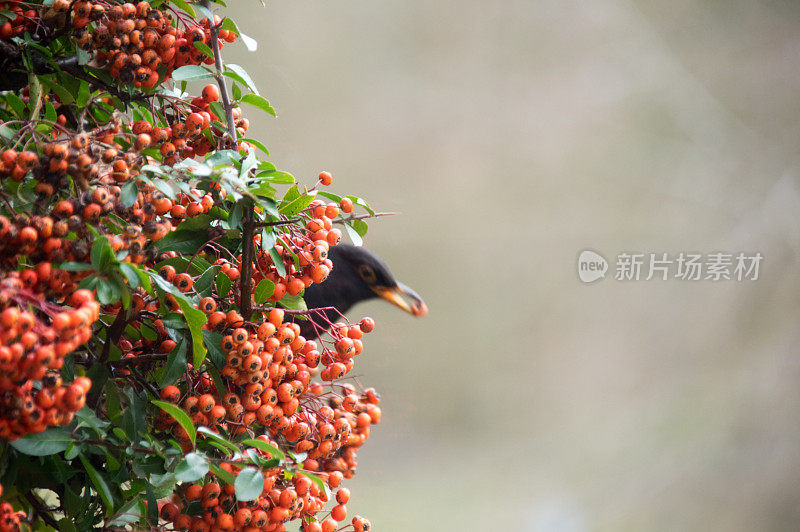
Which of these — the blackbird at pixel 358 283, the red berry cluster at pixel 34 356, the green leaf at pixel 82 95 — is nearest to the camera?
the red berry cluster at pixel 34 356

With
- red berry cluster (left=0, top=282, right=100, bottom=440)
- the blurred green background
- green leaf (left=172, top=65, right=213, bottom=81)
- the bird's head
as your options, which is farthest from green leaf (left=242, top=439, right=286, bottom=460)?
the blurred green background

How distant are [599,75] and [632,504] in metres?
1.08

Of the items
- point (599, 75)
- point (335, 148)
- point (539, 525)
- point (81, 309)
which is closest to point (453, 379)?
point (539, 525)

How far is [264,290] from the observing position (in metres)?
0.46

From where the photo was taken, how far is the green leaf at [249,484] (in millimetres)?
379

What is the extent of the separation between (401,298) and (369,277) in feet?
0.14

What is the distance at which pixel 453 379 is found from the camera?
62.1 inches

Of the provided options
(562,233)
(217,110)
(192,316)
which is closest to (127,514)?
(192,316)

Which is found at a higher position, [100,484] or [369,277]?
[369,277]

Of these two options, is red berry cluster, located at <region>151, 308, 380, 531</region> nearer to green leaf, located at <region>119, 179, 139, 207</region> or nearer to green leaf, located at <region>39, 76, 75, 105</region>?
green leaf, located at <region>119, 179, 139, 207</region>

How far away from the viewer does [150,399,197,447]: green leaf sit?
0.39 meters

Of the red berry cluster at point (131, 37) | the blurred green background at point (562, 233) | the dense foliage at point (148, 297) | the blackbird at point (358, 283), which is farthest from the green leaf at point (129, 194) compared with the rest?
the blurred green background at point (562, 233)

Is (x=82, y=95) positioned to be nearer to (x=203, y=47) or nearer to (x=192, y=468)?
(x=203, y=47)

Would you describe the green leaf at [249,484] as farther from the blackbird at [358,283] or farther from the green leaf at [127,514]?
the blackbird at [358,283]
